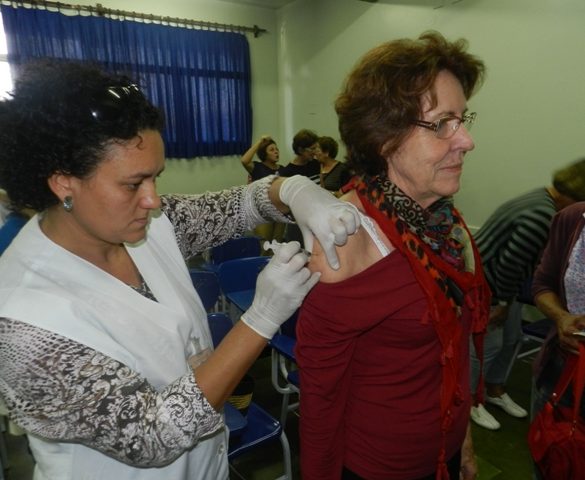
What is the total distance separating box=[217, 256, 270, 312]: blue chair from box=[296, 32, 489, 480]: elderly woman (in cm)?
150

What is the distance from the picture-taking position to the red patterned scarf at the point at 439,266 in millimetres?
833

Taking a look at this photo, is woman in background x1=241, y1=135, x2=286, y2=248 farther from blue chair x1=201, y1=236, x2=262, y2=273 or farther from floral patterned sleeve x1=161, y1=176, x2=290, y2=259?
floral patterned sleeve x1=161, y1=176, x2=290, y2=259

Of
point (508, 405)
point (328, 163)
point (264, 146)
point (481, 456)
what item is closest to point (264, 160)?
point (264, 146)

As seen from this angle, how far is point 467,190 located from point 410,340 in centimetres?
299

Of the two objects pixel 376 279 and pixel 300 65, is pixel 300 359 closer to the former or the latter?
pixel 376 279

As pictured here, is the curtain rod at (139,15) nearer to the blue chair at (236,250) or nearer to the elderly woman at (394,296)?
the blue chair at (236,250)

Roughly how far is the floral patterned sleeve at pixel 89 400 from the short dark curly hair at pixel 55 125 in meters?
0.26

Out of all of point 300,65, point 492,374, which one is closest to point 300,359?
point 492,374

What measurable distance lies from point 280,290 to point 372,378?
288 mm

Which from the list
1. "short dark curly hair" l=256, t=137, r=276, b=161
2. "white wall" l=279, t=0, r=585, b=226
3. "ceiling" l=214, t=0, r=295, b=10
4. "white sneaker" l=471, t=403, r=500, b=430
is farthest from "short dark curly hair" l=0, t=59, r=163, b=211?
"ceiling" l=214, t=0, r=295, b=10

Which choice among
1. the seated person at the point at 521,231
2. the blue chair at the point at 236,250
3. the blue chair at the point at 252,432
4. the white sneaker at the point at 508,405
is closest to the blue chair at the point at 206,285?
the blue chair at the point at 252,432

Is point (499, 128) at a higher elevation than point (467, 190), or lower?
higher

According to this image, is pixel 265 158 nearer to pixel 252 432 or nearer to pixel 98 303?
pixel 252 432

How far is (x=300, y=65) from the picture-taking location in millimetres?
5348
